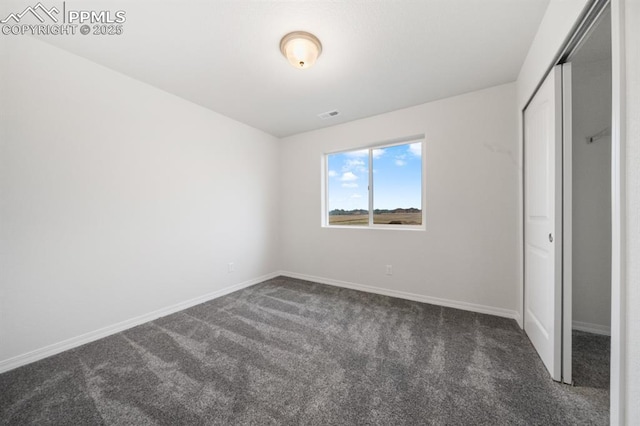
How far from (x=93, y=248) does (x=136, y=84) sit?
1.65 m

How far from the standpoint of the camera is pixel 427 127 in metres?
2.78

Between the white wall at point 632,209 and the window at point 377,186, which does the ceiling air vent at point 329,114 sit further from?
the white wall at point 632,209

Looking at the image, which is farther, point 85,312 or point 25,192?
point 85,312

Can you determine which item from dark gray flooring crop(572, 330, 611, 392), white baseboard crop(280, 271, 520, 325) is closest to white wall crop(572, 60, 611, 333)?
dark gray flooring crop(572, 330, 611, 392)

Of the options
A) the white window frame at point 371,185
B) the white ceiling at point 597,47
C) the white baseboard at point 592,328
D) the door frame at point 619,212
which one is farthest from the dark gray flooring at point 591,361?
the white ceiling at point 597,47

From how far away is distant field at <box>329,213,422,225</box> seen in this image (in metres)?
3.03

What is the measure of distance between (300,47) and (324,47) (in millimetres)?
243

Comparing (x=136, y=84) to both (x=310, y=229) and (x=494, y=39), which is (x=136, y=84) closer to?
(x=310, y=229)

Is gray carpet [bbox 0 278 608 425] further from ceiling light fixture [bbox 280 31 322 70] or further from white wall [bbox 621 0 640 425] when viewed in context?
ceiling light fixture [bbox 280 31 322 70]

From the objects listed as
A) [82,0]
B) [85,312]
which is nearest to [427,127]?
[82,0]

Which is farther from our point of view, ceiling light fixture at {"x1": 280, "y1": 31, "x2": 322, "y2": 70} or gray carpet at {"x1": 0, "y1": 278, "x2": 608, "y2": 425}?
ceiling light fixture at {"x1": 280, "y1": 31, "x2": 322, "y2": 70}

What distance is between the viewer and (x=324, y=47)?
185 cm

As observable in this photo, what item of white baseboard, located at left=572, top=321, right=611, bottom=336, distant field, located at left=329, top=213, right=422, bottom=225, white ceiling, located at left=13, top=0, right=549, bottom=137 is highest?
white ceiling, located at left=13, top=0, right=549, bottom=137

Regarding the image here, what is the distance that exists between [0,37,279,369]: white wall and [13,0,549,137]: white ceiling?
12.5 inches
